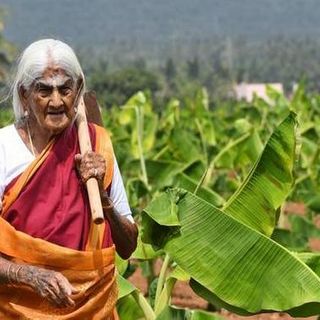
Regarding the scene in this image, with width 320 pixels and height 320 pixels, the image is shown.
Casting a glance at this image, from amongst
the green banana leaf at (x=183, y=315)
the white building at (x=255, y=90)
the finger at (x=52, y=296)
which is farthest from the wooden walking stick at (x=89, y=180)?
the white building at (x=255, y=90)

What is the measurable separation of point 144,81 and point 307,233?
64832 millimetres

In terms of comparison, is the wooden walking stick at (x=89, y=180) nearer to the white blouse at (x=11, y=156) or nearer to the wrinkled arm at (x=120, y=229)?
the wrinkled arm at (x=120, y=229)

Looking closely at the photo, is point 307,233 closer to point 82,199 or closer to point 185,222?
point 185,222

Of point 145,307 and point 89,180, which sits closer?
point 89,180

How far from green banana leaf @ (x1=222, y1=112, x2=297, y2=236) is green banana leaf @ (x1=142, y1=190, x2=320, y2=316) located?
0.53 metres

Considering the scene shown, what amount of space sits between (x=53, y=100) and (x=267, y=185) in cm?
127

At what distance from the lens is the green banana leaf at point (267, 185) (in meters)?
4.30

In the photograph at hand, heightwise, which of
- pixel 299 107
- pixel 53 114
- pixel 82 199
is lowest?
pixel 299 107

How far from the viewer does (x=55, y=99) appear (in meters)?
3.42

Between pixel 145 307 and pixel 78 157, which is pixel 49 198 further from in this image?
pixel 145 307

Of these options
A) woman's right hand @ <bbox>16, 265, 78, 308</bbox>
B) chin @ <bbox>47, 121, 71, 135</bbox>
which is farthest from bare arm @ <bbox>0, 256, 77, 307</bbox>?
chin @ <bbox>47, 121, 71, 135</bbox>

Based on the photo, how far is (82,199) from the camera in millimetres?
3443

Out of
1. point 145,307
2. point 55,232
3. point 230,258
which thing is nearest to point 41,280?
point 55,232

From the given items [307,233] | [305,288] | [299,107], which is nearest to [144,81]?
[299,107]
